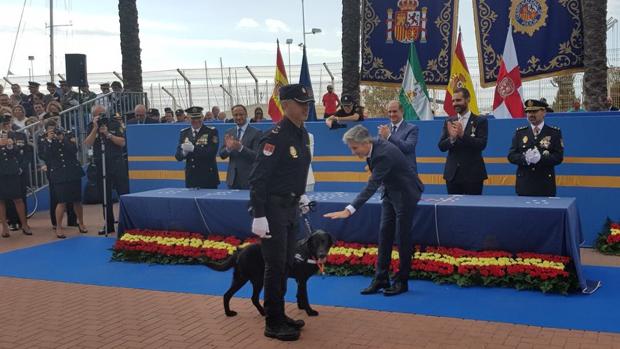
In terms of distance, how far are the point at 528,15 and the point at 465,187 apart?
6.03m

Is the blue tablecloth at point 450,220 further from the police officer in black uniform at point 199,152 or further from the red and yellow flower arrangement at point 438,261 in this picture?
the police officer in black uniform at point 199,152

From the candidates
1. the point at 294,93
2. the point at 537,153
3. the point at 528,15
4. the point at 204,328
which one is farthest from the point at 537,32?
the point at 204,328

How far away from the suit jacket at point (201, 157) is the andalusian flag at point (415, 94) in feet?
12.8

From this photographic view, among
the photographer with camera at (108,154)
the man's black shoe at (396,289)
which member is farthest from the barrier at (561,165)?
the man's black shoe at (396,289)

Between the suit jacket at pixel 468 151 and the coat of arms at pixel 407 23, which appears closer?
the suit jacket at pixel 468 151

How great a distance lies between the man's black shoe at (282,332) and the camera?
5.21 metres

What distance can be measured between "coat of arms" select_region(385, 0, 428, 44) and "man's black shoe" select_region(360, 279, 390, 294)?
8410 millimetres

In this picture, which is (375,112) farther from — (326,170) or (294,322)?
(294,322)

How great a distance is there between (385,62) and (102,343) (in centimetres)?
1030

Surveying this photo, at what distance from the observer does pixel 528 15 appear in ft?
39.9

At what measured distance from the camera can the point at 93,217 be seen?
12922 millimetres

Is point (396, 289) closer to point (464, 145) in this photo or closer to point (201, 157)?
point (464, 145)

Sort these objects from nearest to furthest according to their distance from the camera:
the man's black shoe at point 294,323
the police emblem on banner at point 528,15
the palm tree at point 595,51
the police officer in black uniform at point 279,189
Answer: the police officer in black uniform at point 279,189 < the man's black shoe at point 294,323 < the palm tree at point 595,51 < the police emblem on banner at point 528,15

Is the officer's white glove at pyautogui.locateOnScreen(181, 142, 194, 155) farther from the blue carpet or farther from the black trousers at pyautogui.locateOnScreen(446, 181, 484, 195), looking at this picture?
the black trousers at pyautogui.locateOnScreen(446, 181, 484, 195)
